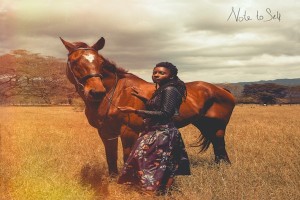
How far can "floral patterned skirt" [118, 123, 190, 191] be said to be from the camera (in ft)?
15.7

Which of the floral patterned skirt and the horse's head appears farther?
the horse's head

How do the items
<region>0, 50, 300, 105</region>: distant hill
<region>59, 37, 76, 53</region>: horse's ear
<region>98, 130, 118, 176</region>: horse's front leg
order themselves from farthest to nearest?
<region>0, 50, 300, 105</region>: distant hill → <region>98, 130, 118, 176</region>: horse's front leg → <region>59, 37, 76, 53</region>: horse's ear

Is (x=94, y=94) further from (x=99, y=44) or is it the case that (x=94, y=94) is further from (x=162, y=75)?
(x=162, y=75)

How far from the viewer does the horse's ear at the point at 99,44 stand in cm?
611

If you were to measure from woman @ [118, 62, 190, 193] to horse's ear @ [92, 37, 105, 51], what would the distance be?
170 centimetres

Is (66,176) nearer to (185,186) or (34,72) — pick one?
(185,186)

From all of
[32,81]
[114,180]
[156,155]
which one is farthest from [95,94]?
[32,81]

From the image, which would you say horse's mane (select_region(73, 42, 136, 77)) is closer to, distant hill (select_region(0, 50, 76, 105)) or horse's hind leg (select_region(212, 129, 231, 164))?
horse's hind leg (select_region(212, 129, 231, 164))

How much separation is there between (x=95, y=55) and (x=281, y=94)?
78.6m

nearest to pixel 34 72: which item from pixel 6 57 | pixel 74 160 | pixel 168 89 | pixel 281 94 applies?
pixel 6 57

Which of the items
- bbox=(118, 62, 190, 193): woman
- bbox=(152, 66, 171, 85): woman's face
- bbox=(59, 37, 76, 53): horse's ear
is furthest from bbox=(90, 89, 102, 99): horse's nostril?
bbox=(152, 66, 171, 85): woman's face

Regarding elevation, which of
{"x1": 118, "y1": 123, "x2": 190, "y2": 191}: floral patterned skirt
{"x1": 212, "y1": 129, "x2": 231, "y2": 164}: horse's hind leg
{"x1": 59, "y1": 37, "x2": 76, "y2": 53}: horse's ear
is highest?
{"x1": 59, "y1": 37, "x2": 76, "y2": 53}: horse's ear

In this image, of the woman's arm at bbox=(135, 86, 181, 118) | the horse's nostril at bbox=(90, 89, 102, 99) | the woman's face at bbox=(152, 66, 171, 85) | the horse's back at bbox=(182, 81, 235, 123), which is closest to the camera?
the woman's arm at bbox=(135, 86, 181, 118)

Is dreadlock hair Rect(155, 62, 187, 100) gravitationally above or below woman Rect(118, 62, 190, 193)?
above
